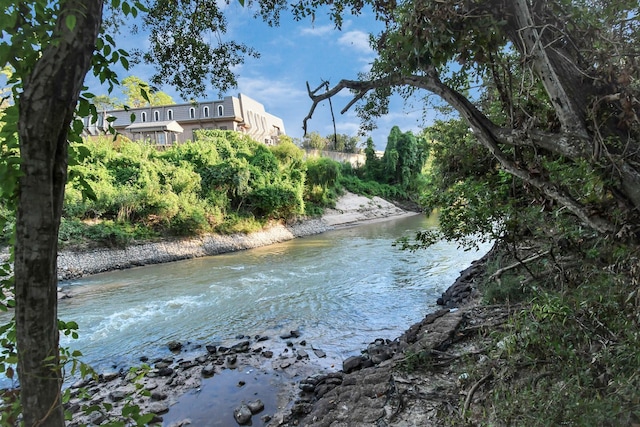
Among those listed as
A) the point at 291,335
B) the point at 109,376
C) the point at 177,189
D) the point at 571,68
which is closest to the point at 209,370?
the point at 109,376

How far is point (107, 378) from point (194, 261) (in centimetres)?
1121

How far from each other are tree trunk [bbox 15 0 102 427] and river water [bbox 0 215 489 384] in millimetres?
6030

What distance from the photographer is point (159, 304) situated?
35.1ft

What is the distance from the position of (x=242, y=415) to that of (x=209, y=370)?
1623 mm

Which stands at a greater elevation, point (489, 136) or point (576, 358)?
point (489, 136)

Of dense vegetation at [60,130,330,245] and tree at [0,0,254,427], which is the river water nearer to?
dense vegetation at [60,130,330,245]

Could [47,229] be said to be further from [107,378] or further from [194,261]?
[194,261]

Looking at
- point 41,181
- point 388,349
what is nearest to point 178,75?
point 41,181

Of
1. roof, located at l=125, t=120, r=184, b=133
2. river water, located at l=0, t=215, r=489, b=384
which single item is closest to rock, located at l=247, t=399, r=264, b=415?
river water, located at l=0, t=215, r=489, b=384

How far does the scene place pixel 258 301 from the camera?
10.8 metres

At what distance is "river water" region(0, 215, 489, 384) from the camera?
8.05 meters

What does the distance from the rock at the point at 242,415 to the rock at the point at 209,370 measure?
1300 mm

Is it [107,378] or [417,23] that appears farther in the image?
[107,378]

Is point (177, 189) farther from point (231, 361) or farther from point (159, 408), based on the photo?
point (159, 408)
